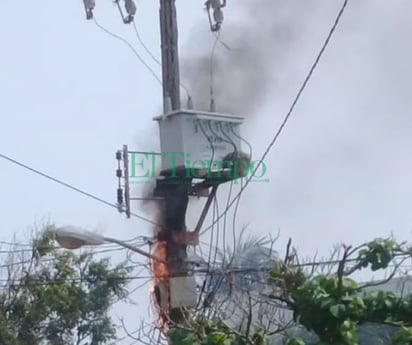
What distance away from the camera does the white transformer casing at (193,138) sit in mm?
15875

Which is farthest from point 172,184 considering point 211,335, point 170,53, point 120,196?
point 211,335

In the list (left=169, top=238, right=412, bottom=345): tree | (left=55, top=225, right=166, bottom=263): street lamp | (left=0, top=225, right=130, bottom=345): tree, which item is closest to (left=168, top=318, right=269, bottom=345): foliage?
(left=169, top=238, right=412, bottom=345): tree

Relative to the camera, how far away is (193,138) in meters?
16.0

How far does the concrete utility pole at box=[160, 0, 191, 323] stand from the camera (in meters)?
16.0

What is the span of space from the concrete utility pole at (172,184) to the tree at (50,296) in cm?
683

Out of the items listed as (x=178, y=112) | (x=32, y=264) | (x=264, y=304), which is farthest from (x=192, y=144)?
(x=32, y=264)

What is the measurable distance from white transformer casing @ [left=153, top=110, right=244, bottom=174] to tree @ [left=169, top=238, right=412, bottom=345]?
5.77 m

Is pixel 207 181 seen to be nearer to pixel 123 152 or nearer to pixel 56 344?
pixel 123 152

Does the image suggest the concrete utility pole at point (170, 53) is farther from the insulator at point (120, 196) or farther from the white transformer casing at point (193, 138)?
the insulator at point (120, 196)

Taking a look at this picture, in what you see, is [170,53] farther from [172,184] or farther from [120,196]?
[120,196]

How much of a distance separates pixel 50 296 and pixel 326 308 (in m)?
14.2

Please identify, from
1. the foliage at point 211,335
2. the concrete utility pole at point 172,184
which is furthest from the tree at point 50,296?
the foliage at point 211,335

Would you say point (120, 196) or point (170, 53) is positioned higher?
point (170, 53)

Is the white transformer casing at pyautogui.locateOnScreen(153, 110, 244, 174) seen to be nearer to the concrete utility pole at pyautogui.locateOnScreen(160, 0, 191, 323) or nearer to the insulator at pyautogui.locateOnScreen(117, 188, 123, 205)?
the concrete utility pole at pyautogui.locateOnScreen(160, 0, 191, 323)
